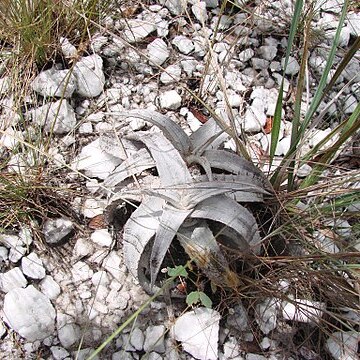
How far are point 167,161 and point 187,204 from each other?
0.11 m

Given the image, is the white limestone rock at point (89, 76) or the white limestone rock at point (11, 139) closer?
the white limestone rock at point (11, 139)

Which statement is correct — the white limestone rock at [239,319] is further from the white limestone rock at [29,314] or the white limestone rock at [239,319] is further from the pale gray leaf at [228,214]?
the white limestone rock at [29,314]

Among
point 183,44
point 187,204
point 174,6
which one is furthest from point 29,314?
point 174,6

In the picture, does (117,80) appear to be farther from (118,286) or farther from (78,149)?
(118,286)

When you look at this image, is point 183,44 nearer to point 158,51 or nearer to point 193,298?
point 158,51

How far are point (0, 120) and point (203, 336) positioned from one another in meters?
0.69

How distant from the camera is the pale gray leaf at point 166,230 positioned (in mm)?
1101

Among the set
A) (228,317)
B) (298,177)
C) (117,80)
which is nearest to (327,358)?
(228,317)

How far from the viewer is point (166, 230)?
1.10m

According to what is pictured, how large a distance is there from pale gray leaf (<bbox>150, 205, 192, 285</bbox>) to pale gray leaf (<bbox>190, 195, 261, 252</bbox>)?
0.03 metres

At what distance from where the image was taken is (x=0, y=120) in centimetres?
140

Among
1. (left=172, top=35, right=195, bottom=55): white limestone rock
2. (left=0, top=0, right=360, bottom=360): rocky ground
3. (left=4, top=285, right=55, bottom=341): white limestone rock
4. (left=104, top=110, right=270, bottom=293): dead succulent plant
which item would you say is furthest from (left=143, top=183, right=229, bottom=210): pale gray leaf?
(left=172, top=35, right=195, bottom=55): white limestone rock

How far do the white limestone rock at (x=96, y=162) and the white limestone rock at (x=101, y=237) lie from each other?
13 centimetres

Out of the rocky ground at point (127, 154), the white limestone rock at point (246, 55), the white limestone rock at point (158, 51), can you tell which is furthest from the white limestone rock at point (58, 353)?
the white limestone rock at point (246, 55)
